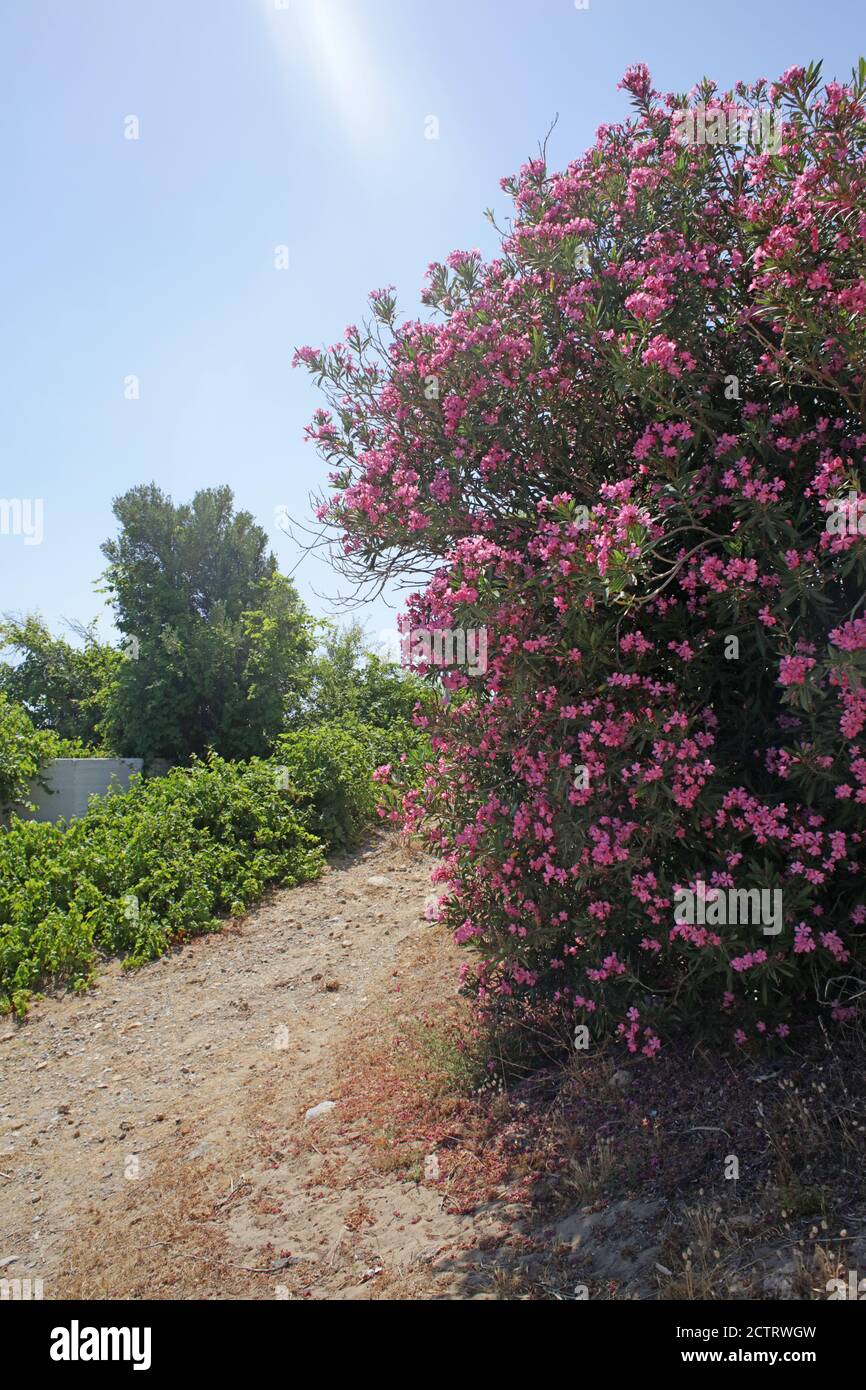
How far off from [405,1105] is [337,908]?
13.9 ft

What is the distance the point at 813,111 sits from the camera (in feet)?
12.4

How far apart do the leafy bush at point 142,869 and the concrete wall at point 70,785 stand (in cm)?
291

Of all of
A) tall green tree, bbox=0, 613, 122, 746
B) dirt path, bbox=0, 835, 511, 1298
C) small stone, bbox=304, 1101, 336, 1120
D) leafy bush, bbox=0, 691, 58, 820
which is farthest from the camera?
tall green tree, bbox=0, 613, 122, 746

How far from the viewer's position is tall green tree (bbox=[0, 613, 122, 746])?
1955cm

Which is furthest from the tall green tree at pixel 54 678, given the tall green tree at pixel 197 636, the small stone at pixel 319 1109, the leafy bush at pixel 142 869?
the small stone at pixel 319 1109

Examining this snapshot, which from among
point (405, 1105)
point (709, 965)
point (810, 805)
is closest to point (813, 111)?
point (810, 805)

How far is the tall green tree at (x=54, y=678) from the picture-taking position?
19.5 metres

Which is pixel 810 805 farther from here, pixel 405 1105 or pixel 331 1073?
pixel 331 1073

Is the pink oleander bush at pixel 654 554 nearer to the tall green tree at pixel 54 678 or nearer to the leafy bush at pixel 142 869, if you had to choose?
the leafy bush at pixel 142 869

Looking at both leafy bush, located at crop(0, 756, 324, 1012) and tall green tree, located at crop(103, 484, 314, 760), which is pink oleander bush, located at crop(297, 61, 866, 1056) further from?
tall green tree, located at crop(103, 484, 314, 760)

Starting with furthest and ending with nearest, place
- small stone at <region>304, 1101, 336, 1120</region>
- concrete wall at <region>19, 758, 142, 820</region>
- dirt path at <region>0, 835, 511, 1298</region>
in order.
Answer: concrete wall at <region>19, 758, 142, 820</region> < small stone at <region>304, 1101, 336, 1120</region> < dirt path at <region>0, 835, 511, 1298</region>

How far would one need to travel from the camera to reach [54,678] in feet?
65.7

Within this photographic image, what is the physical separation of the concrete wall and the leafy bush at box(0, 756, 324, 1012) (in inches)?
115

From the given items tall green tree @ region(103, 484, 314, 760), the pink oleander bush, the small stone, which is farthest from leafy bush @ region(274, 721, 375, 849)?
the pink oleander bush
